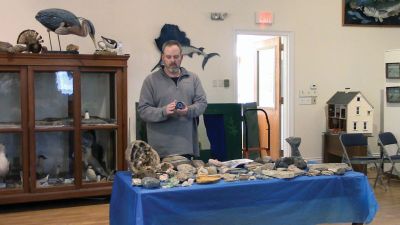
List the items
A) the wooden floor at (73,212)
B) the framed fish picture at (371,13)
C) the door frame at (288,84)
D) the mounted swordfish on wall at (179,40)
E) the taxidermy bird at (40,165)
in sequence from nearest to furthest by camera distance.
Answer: the wooden floor at (73,212)
the taxidermy bird at (40,165)
the mounted swordfish on wall at (179,40)
the door frame at (288,84)
the framed fish picture at (371,13)

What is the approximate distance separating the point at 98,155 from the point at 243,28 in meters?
2.69

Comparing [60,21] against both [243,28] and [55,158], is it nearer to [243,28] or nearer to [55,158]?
[55,158]

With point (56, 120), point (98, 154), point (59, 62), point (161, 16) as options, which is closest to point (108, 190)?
point (98, 154)

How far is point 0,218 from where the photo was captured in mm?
4590

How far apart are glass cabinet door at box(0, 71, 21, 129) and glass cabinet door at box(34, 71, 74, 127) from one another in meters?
0.19

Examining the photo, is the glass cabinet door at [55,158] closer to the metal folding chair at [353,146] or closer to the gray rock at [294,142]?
the gray rock at [294,142]

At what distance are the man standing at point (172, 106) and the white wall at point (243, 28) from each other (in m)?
2.65

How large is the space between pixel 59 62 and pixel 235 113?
237 centimetres

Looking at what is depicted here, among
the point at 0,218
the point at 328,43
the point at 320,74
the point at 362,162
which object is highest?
the point at 328,43

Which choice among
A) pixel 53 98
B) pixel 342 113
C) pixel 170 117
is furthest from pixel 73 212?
pixel 342 113

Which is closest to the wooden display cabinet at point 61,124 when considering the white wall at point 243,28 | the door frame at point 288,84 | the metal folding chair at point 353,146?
the white wall at point 243,28

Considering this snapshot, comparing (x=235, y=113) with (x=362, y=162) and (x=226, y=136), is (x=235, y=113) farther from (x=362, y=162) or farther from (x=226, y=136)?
(x=362, y=162)

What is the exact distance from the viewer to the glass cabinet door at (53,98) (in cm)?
499

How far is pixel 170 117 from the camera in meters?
3.24
